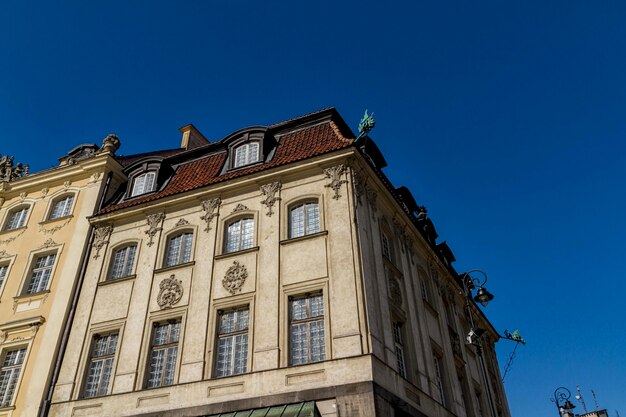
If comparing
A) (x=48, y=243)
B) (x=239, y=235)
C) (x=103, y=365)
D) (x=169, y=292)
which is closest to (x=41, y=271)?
(x=48, y=243)

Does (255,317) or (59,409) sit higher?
(255,317)

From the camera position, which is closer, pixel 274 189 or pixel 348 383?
pixel 348 383

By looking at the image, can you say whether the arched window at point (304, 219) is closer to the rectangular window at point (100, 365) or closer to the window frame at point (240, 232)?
the window frame at point (240, 232)

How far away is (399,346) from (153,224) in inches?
402

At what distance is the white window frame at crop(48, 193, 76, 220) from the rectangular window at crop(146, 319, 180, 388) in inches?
343

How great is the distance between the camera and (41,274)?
20703mm

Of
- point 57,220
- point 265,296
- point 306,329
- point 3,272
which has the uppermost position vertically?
point 57,220

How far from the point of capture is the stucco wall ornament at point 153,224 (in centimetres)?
1936

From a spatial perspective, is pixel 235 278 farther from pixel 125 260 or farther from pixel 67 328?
pixel 67 328

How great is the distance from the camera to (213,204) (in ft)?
62.5

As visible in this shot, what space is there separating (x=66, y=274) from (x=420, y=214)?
49.2 feet

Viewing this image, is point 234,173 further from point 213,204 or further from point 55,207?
point 55,207

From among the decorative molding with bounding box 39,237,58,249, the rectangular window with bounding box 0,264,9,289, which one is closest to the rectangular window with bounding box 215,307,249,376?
the decorative molding with bounding box 39,237,58,249

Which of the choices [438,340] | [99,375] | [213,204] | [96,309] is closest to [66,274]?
[96,309]
